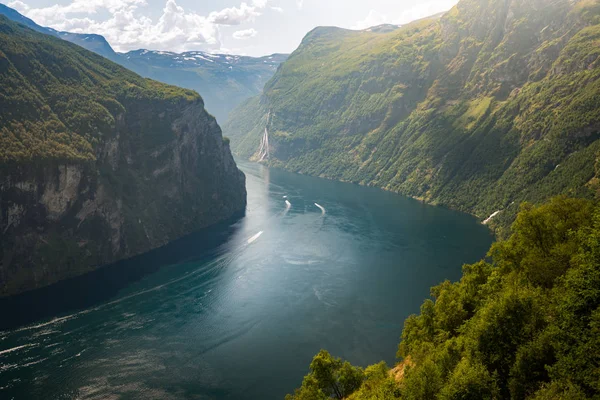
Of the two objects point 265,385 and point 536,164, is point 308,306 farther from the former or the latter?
point 536,164

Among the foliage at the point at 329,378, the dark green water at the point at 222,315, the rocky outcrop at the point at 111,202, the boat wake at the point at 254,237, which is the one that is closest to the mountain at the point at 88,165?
the rocky outcrop at the point at 111,202

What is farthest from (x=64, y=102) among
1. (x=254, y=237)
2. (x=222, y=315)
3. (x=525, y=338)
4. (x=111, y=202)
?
(x=525, y=338)

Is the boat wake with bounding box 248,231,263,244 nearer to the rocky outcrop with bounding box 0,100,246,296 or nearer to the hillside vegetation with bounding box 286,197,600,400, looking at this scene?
the rocky outcrop with bounding box 0,100,246,296

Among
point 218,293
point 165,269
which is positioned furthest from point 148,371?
point 165,269

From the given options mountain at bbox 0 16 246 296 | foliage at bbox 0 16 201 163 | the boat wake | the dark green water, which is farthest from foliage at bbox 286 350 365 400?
the boat wake

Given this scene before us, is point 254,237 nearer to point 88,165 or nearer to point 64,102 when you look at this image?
point 88,165
